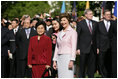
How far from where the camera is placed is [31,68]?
8.77m

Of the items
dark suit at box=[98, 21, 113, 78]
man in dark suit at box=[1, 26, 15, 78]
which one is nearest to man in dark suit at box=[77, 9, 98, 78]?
dark suit at box=[98, 21, 113, 78]

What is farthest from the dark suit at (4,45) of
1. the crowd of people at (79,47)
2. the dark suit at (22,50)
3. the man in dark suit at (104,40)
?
the man in dark suit at (104,40)

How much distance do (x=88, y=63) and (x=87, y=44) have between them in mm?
570

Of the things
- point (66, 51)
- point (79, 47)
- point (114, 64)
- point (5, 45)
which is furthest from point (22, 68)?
point (66, 51)

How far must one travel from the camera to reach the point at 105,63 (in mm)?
11438

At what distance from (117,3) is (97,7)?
20388mm

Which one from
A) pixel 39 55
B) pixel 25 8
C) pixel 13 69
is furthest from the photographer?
pixel 25 8

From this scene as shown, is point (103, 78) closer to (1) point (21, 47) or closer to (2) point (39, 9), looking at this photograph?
(1) point (21, 47)

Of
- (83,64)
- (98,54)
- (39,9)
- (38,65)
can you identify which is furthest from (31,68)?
(39,9)

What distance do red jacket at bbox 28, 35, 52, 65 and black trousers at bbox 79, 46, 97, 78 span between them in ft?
7.02

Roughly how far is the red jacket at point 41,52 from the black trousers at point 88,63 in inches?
84.2

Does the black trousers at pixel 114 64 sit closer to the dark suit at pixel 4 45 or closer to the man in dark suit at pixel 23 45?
the man in dark suit at pixel 23 45

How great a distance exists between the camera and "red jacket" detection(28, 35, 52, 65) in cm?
852

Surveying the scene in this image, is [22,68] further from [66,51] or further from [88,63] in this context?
[66,51]
